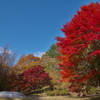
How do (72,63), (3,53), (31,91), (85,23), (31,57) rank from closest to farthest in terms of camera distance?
(85,23), (72,63), (3,53), (31,91), (31,57)

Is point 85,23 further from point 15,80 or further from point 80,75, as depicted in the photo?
point 15,80

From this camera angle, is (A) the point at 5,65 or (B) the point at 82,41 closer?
(B) the point at 82,41

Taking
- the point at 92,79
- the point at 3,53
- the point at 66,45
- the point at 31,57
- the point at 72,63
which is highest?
the point at 31,57

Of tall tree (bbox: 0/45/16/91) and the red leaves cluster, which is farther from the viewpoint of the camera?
tall tree (bbox: 0/45/16/91)

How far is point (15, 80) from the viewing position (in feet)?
40.5

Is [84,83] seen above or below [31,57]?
below

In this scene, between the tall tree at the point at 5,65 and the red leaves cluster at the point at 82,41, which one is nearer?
the red leaves cluster at the point at 82,41

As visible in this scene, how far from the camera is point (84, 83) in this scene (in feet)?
22.1

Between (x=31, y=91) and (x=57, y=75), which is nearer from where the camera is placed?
(x=31, y=91)

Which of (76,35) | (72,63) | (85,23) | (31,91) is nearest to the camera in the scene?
(85,23)

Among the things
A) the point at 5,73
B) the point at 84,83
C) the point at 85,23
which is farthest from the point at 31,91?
the point at 85,23

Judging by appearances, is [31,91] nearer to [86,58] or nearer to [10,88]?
[10,88]

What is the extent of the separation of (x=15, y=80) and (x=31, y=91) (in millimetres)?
4118

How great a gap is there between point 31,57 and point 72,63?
25.6m
